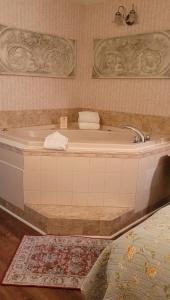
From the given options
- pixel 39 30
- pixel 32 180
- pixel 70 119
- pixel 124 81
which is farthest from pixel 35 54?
pixel 32 180

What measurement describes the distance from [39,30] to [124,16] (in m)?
1.06

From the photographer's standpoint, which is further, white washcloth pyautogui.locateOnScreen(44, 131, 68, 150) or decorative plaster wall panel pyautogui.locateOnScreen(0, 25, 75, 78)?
decorative plaster wall panel pyautogui.locateOnScreen(0, 25, 75, 78)

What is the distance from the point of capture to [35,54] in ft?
10.5

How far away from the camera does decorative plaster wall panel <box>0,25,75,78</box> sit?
2955 mm

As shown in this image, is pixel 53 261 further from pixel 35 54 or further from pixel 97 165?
pixel 35 54

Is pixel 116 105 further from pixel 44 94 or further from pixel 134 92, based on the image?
pixel 44 94

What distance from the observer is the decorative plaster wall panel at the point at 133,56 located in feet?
9.82

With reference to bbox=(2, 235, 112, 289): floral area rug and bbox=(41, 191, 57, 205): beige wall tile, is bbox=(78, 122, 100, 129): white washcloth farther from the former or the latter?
bbox=(2, 235, 112, 289): floral area rug

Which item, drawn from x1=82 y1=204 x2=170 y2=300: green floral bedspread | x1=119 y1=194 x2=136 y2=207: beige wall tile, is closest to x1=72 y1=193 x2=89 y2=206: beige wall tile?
x1=119 y1=194 x2=136 y2=207: beige wall tile

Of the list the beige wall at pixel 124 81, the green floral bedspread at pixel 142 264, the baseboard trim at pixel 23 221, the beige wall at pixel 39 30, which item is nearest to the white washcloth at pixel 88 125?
the beige wall at pixel 124 81

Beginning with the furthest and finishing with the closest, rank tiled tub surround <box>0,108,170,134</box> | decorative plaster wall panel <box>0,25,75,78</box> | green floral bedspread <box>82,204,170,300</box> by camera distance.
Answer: tiled tub surround <box>0,108,170,134</box>
decorative plaster wall panel <box>0,25,75,78</box>
green floral bedspread <box>82,204,170,300</box>

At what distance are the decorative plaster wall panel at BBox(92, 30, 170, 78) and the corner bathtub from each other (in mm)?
739

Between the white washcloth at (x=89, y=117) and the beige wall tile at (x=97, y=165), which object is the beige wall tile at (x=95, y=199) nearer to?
the beige wall tile at (x=97, y=165)

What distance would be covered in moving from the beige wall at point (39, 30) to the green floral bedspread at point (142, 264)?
239 cm
